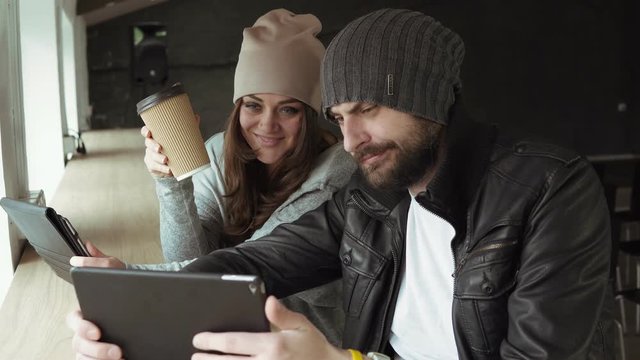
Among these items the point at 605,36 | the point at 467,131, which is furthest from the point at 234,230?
the point at 605,36

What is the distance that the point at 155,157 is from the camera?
6.16 ft

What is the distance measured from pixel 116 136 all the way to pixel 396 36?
4863 mm

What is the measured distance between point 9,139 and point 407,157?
4.78ft

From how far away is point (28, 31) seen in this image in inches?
195

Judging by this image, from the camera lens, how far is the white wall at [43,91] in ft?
15.3

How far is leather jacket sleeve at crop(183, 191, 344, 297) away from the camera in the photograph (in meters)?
1.82

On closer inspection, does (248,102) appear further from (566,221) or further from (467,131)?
(566,221)

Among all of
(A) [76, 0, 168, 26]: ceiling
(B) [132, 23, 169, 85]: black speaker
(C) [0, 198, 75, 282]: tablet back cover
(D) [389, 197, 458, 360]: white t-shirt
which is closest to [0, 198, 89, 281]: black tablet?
(C) [0, 198, 75, 282]: tablet back cover

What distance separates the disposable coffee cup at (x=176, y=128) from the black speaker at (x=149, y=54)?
24.9ft

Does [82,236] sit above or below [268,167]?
below

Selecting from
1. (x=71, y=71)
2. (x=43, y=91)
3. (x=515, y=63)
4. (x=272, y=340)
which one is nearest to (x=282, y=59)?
(x=272, y=340)

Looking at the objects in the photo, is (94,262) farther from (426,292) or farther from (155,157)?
(426,292)

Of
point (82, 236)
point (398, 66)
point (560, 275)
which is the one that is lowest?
point (82, 236)

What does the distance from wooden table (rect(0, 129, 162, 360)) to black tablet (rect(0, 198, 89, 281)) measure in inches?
6.8
